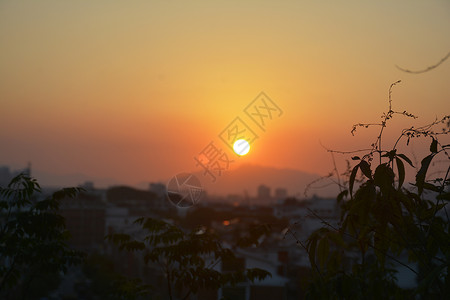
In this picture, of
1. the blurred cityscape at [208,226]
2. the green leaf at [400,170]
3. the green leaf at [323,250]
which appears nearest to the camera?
the green leaf at [400,170]

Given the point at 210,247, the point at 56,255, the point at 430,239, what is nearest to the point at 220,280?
the point at 210,247

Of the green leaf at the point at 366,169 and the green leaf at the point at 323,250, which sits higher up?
the green leaf at the point at 366,169

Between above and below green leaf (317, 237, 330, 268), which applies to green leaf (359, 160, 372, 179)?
above

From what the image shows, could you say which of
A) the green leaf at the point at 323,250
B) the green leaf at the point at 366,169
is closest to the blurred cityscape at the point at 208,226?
the green leaf at the point at 323,250

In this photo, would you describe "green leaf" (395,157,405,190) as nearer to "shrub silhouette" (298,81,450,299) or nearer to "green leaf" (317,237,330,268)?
"shrub silhouette" (298,81,450,299)

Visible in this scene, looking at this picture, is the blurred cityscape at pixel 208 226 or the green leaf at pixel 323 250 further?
the blurred cityscape at pixel 208 226

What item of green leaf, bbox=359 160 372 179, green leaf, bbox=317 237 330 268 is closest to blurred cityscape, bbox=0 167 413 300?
green leaf, bbox=317 237 330 268

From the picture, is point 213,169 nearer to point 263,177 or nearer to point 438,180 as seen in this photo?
point 438,180

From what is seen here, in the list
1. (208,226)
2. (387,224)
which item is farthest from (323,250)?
(208,226)

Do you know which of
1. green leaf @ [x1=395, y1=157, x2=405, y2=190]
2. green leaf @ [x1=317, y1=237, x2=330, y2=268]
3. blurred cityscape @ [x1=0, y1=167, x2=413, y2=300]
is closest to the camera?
green leaf @ [x1=395, y1=157, x2=405, y2=190]

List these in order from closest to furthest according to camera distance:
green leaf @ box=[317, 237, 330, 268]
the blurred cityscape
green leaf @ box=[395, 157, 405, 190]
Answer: green leaf @ box=[395, 157, 405, 190], green leaf @ box=[317, 237, 330, 268], the blurred cityscape

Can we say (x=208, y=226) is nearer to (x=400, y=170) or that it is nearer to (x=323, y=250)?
(x=323, y=250)

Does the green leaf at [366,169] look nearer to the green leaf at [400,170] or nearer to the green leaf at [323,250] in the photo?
the green leaf at [400,170]

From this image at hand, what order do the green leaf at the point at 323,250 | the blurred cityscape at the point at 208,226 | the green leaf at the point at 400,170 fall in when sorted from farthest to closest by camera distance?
1. the blurred cityscape at the point at 208,226
2. the green leaf at the point at 323,250
3. the green leaf at the point at 400,170
